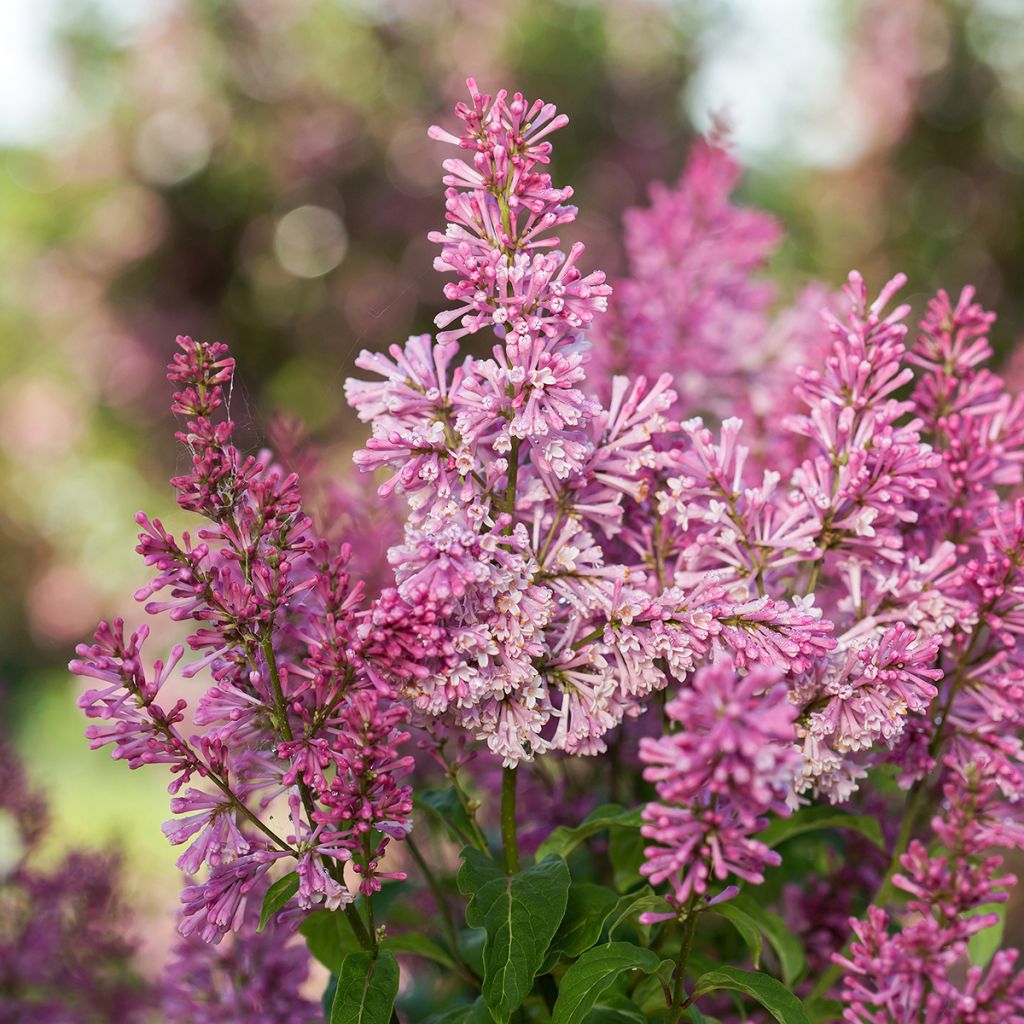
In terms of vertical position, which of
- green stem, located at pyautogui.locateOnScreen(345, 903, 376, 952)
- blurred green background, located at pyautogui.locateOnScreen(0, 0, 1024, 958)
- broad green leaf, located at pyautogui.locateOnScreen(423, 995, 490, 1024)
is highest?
blurred green background, located at pyautogui.locateOnScreen(0, 0, 1024, 958)

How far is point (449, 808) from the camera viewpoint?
2.78 feet

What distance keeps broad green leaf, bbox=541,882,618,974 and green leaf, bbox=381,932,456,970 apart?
0.11 meters

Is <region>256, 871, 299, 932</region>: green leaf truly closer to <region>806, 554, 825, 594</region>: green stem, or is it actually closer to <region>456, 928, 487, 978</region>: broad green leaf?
<region>456, 928, 487, 978</region>: broad green leaf

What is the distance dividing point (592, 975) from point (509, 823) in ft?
0.46

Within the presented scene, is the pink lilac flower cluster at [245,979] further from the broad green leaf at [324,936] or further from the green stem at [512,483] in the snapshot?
the green stem at [512,483]

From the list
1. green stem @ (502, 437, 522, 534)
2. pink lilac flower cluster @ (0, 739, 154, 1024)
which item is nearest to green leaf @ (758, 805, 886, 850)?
green stem @ (502, 437, 522, 534)

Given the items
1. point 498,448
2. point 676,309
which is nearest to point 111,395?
point 676,309

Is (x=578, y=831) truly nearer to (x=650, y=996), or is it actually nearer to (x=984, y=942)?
(x=650, y=996)

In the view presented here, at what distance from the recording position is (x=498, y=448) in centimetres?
69

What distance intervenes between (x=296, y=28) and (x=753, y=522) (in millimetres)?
5374

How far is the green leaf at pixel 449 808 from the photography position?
0.80m

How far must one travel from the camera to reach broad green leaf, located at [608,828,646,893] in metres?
0.85

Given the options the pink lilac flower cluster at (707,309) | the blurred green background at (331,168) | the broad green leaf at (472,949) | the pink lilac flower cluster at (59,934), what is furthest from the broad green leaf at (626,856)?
the blurred green background at (331,168)

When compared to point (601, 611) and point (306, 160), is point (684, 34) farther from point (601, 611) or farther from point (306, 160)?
point (601, 611)
